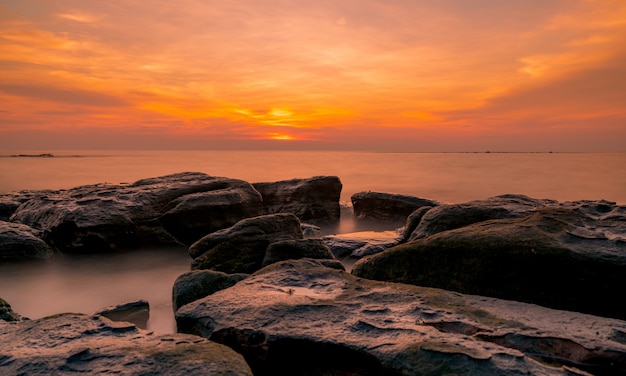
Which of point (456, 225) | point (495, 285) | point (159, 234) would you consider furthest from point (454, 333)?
point (159, 234)

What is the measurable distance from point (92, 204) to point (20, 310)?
3703 millimetres

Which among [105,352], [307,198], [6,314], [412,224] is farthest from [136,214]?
[105,352]

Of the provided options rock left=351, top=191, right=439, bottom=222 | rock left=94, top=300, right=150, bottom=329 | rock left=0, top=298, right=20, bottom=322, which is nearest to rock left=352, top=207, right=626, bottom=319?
rock left=94, top=300, right=150, bottom=329

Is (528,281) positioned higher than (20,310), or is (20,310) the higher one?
(528,281)

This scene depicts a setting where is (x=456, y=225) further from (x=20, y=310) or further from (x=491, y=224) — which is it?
(x=20, y=310)

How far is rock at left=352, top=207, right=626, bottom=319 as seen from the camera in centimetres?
428

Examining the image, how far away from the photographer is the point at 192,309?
391cm

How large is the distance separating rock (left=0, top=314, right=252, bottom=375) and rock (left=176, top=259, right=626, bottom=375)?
486mm

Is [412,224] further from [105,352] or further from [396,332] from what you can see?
[105,352]

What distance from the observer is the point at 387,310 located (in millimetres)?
3639

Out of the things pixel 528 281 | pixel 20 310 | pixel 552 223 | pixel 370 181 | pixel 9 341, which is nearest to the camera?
pixel 9 341

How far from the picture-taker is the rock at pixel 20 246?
7.81m

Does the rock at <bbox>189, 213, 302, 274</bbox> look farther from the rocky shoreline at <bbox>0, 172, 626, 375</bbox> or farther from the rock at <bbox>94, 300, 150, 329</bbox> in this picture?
the rock at <bbox>94, 300, 150, 329</bbox>

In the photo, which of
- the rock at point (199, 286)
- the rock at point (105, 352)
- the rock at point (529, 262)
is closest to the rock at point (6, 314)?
the rock at point (105, 352)
